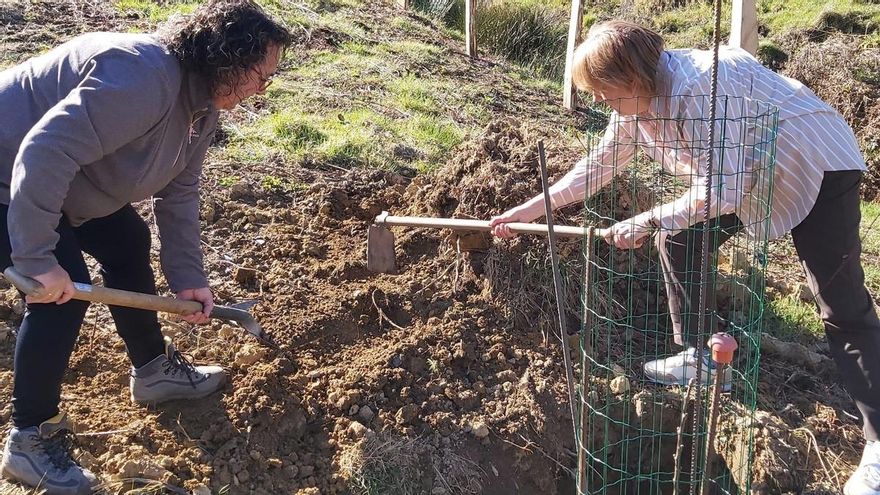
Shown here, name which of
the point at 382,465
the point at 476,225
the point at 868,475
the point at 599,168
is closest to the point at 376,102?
the point at 476,225

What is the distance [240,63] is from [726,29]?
6593 mm

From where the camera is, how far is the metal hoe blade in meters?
3.64

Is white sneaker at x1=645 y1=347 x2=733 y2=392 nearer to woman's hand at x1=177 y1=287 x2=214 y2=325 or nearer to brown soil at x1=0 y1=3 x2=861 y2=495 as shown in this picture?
brown soil at x1=0 y1=3 x2=861 y2=495

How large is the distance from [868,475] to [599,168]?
1.52m

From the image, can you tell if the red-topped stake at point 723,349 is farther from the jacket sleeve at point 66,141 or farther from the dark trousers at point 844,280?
the jacket sleeve at point 66,141

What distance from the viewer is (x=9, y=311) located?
3.28 m

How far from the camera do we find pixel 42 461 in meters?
2.42

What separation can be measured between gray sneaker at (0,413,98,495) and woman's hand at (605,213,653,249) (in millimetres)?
1974

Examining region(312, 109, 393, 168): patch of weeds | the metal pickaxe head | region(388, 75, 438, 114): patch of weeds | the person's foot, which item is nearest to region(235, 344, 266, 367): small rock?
the metal pickaxe head

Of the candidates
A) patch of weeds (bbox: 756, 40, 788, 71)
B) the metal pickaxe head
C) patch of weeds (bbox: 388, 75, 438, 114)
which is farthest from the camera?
patch of weeds (bbox: 756, 40, 788, 71)

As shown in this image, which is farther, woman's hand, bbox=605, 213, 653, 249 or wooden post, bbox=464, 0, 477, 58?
wooden post, bbox=464, 0, 477, 58

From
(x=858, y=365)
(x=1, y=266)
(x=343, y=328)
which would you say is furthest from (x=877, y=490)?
(x=1, y=266)

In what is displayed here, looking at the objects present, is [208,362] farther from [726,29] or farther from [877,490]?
[726,29]

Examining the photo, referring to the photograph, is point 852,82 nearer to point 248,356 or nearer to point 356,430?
point 356,430
